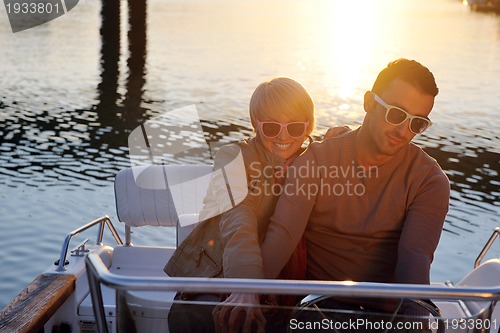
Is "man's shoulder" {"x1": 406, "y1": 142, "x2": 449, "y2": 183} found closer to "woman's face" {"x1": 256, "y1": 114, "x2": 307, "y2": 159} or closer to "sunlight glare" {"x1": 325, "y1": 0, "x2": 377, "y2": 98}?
"woman's face" {"x1": 256, "y1": 114, "x2": 307, "y2": 159}

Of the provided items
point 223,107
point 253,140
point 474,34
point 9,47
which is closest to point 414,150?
point 253,140

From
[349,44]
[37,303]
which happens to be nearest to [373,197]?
[37,303]

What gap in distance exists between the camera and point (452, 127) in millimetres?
11773

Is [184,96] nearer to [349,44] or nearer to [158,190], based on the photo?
[158,190]

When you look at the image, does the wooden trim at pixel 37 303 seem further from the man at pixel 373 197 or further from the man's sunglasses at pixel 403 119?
the man's sunglasses at pixel 403 119

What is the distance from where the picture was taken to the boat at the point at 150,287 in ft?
5.45

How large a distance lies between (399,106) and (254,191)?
1.62 ft

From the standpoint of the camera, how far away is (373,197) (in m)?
2.52

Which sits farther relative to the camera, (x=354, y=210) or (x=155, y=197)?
(x=155, y=197)

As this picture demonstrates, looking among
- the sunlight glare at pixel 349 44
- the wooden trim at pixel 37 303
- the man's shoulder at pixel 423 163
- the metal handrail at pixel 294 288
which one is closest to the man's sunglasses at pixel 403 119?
the man's shoulder at pixel 423 163

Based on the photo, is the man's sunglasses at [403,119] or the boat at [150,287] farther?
the man's sunglasses at [403,119]

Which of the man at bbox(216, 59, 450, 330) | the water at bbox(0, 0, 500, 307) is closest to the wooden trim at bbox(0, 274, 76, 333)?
the man at bbox(216, 59, 450, 330)

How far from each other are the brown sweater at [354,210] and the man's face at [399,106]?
0.28 feet

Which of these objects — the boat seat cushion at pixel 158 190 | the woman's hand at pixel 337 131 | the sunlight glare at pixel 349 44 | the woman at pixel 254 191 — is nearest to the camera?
the woman at pixel 254 191
